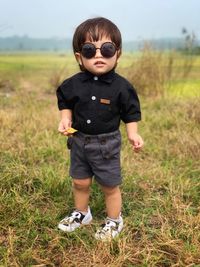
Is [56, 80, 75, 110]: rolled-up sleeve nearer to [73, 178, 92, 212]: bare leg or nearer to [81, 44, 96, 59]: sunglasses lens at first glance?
[81, 44, 96, 59]: sunglasses lens

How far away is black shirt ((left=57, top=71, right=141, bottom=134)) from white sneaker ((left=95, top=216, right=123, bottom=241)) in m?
0.55

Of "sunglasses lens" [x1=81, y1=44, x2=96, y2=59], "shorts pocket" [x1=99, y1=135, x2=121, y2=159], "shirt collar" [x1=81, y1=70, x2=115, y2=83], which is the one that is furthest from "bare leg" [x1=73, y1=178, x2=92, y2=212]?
"sunglasses lens" [x1=81, y1=44, x2=96, y2=59]

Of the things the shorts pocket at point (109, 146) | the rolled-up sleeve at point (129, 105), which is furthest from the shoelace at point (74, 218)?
the rolled-up sleeve at point (129, 105)

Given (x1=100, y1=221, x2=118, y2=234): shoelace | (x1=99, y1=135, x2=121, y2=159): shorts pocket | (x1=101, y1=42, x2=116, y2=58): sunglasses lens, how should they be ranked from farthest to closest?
1. (x1=100, y1=221, x2=118, y2=234): shoelace
2. (x1=99, y1=135, x2=121, y2=159): shorts pocket
3. (x1=101, y1=42, x2=116, y2=58): sunglasses lens

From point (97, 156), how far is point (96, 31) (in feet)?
2.15

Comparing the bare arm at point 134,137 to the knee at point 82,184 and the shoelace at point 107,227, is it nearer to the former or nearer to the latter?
the knee at point 82,184

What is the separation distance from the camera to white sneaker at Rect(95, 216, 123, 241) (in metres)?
2.49

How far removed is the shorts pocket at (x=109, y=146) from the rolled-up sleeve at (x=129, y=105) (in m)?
0.13

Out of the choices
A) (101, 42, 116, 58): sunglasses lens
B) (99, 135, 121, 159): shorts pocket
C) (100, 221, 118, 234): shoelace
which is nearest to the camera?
(101, 42, 116, 58): sunglasses lens

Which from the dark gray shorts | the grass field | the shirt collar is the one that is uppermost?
the shirt collar

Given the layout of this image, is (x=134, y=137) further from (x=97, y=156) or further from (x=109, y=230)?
(x=109, y=230)

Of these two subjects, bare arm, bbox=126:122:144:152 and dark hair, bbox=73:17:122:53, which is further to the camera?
bare arm, bbox=126:122:144:152

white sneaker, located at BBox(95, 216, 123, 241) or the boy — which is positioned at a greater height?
the boy

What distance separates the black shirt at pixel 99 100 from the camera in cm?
A: 240
